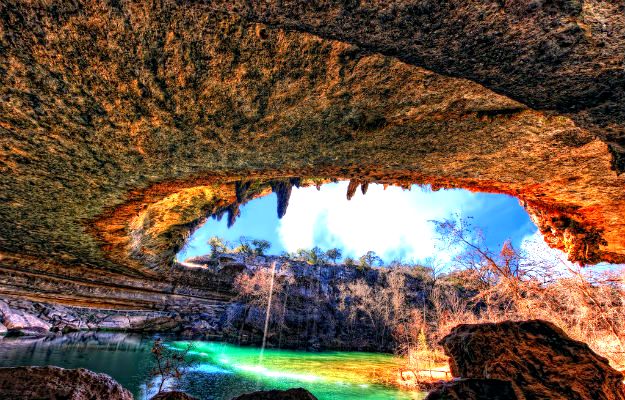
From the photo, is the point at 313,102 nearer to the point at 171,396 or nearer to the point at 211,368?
the point at 171,396

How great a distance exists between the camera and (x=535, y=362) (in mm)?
4570

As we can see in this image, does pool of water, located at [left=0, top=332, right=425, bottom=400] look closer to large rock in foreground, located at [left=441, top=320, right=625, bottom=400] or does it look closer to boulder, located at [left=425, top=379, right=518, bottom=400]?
large rock in foreground, located at [left=441, top=320, right=625, bottom=400]

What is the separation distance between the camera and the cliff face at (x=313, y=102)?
1703 millimetres

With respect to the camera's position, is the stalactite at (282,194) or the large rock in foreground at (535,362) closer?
the large rock in foreground at (535,362)

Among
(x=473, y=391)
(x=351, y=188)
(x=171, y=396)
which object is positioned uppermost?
(x=351, y=188)

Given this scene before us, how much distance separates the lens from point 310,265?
121ft

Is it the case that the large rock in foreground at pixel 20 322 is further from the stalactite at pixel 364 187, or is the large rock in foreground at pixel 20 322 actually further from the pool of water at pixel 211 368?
the stalactite at pixel 364 187

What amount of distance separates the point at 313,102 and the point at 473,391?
4.27m

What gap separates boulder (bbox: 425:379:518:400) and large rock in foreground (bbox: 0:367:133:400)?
4.49 meters

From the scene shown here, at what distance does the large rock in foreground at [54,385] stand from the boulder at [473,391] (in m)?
4.49

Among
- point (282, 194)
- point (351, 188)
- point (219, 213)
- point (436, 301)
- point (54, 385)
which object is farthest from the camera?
point (436, 301)

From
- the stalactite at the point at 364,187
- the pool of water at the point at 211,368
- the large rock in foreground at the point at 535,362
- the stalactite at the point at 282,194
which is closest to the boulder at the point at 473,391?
the large rock in foreground at the point at 535,362

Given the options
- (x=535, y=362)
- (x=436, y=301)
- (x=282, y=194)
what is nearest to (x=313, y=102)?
(x=535, y=362)

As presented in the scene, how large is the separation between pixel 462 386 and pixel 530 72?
3655mm
